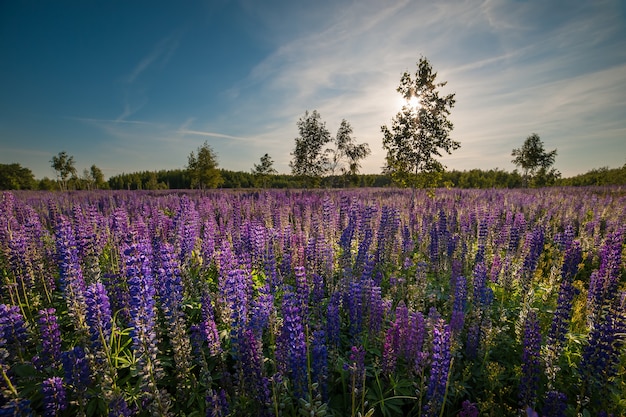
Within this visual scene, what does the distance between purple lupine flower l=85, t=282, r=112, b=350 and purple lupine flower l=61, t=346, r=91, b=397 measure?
24cm

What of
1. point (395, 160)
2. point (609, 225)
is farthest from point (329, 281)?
point (609, 225)

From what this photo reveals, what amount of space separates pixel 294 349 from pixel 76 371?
83.8 inches

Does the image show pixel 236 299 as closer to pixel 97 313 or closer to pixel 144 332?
pixel 144 332

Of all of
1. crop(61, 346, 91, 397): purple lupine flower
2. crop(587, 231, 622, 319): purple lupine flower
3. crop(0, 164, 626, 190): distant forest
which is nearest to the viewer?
crop(61, 346, 91, 397): purple lupine flower

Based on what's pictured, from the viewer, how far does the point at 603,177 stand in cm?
4241

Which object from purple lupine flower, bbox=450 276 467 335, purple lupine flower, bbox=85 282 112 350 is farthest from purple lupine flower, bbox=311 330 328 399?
purple lupine flower, bbox=85 282 112 350

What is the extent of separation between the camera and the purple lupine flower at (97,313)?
9.57ft

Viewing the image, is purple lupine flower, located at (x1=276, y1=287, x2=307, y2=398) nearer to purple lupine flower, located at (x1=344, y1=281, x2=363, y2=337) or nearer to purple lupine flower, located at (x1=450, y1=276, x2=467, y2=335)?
purple lupine flower, located at (x1=344, y1=281, x2=363, y2=337)

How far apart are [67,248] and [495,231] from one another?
471 inches

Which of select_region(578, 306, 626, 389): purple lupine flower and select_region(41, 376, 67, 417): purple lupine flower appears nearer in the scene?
select_region(41, 376, 67, 417): purple lupine flower

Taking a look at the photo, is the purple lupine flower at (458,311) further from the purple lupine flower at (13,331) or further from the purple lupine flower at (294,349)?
the purple lupine flower at (13,331)

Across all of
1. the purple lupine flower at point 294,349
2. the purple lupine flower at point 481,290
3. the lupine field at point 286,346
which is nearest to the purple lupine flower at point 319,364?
the lupine field at point 286,346

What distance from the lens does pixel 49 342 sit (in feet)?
10.1

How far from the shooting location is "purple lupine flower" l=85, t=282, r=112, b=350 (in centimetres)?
Answer: 292
